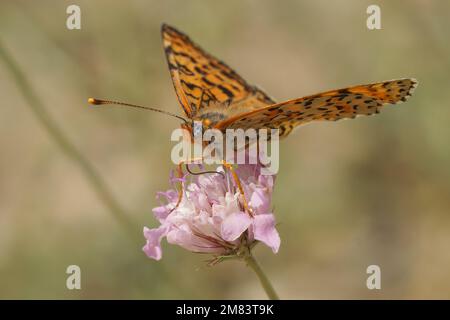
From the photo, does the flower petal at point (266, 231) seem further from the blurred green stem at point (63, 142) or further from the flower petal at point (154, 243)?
the blurred green stem at point (63, 142)

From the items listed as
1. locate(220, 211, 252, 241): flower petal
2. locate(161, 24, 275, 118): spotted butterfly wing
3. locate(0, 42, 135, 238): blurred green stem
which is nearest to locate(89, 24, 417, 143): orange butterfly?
locate(161, 24, 275, 118): spotted butterfly wing

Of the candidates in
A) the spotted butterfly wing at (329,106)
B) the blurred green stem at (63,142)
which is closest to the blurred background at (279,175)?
the blurred green stem at (63,142)

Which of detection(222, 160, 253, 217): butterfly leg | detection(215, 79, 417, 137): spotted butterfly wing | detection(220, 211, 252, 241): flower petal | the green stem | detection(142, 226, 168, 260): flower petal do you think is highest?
detection(215, 79, 417, 137): spotted butterfly wing

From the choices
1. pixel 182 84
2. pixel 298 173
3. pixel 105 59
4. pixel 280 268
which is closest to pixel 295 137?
pixel 298 173

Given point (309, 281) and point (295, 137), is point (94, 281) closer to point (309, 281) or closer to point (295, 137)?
point (309, 281)

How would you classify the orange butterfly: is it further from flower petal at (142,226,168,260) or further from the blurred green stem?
the blurred green stem
